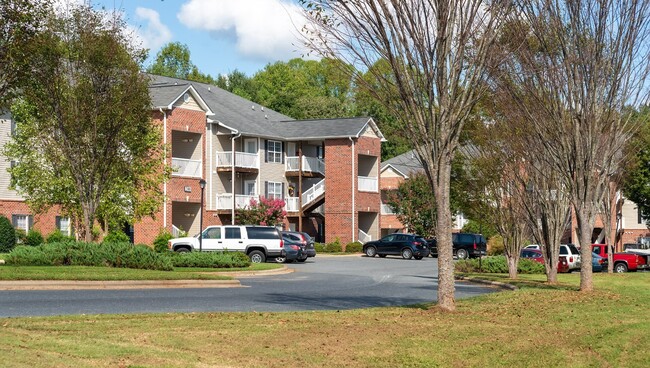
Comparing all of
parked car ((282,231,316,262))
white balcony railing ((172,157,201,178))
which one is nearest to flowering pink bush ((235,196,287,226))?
white balcony railing ((172,157,201,178))

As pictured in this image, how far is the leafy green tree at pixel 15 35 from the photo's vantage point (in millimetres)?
24984

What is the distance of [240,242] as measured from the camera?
41.8m

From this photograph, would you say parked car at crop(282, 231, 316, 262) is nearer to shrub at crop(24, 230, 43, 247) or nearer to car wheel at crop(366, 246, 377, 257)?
car wheel at crop(366, 246, 377, 257)

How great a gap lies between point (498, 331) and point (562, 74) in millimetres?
9680

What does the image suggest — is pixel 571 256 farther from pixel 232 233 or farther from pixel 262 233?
pixel 232 233

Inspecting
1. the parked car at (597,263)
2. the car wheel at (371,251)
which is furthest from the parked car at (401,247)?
the parked car at (597,263)

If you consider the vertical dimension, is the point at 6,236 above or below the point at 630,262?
above

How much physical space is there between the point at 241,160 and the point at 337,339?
151ft

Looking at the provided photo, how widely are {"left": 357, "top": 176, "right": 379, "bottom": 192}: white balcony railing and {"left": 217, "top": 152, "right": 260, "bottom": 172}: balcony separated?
7.83m

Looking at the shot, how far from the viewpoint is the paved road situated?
63.3 feet

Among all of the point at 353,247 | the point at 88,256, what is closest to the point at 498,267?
the point at 88,256

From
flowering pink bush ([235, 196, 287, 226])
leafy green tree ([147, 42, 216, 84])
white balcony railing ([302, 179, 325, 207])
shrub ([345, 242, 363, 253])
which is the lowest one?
shrub ([345, 242, 363, 253])

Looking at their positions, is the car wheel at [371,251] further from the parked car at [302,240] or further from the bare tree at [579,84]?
the bare tree at [579,84]

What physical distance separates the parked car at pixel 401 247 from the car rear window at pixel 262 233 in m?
14.9
